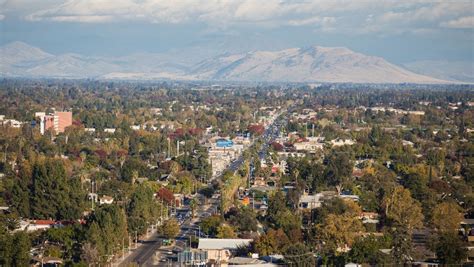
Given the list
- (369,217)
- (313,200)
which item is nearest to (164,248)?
(369,217)

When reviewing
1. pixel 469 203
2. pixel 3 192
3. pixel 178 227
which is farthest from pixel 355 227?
pixel 3 192

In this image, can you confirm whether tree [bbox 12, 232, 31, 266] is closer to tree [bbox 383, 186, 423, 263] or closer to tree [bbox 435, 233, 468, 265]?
tree [bbox 383, 186, 423, 263]

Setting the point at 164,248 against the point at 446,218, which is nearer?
the point at 164,248

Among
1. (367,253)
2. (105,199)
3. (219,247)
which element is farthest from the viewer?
(105,199)

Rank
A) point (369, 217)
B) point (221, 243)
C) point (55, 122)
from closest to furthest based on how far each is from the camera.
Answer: point (221, 243), point (369, 217), point (55, 122)

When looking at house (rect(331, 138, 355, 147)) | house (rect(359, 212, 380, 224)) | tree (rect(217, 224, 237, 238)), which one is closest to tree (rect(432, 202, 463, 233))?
house (rect(359, 212, 380, 224))

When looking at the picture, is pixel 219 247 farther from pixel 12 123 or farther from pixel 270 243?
pixel 12 123

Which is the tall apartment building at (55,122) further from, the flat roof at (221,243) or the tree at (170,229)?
the flat roof at (221,243)
